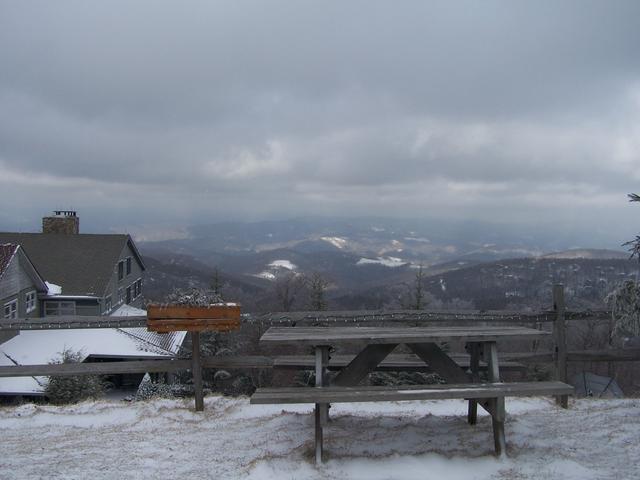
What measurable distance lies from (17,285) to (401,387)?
923 inches

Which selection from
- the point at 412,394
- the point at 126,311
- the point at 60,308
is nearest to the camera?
the point at 412,394

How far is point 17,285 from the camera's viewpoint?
2386 cm

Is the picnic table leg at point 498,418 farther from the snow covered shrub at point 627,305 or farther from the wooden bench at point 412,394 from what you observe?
the snow covered shrub at point 627,305

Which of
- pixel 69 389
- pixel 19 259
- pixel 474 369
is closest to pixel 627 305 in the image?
pixel 474 369

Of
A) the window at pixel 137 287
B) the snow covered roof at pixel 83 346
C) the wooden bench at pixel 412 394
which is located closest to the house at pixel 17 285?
the snow covered roof at pixel 83 346

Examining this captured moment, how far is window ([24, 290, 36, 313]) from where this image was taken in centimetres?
2544

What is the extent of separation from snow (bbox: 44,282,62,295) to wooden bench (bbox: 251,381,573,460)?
26.0 meters

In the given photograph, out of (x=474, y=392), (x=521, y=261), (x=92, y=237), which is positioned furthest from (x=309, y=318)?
(x=521, y=261)

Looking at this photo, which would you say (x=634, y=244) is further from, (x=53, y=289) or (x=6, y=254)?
(x=53, y=289)

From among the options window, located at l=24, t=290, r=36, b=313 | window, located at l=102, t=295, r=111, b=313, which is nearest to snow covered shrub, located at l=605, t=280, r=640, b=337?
window, located at l=24, t=290, r=36, b=313

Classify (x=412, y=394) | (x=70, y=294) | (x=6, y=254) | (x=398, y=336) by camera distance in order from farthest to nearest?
(x=70, y=294) → (x=6, y=254) → (x=398, y=336) → (x=412, y=394)

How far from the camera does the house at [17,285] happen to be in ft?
72.6

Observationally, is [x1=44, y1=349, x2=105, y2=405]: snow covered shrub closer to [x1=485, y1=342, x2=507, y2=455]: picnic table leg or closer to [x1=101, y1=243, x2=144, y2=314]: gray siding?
[x1=485, y1=342, x2=507, y2=455]: picnic table leg

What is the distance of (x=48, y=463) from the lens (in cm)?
549
